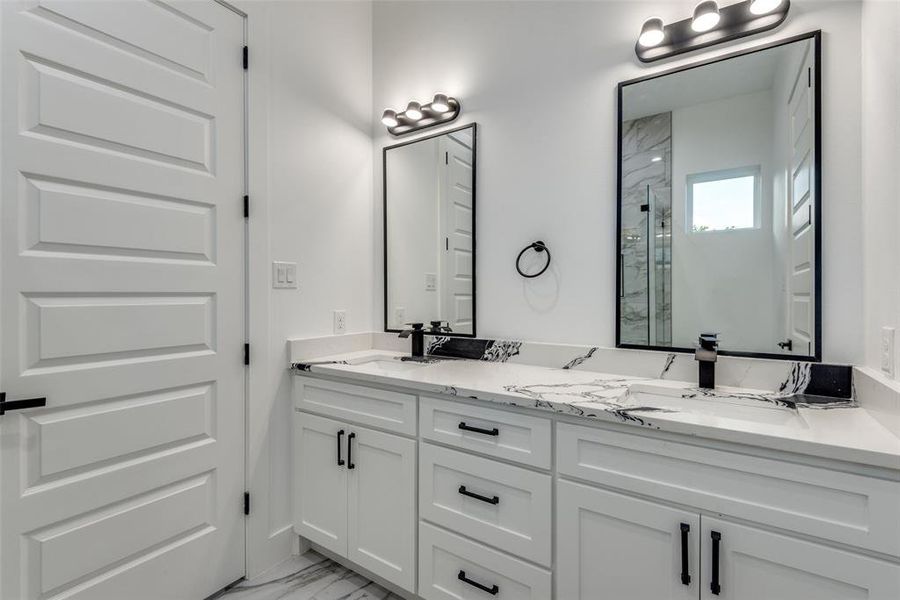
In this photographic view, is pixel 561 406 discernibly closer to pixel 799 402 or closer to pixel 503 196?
pixel 799 402

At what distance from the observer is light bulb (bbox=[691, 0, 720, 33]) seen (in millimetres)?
1424

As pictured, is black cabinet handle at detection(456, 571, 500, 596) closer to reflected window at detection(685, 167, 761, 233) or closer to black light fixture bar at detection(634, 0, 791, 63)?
reflected window at detection(685, 167, 761, 233)

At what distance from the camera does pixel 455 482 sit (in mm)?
1453

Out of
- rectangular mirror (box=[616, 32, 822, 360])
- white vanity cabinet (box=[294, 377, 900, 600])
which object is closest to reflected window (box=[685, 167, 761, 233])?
rectangular mirror (box=[616, 32, 822, 360])

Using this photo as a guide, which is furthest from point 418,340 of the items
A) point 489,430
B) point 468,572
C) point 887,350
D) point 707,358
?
point 887,350

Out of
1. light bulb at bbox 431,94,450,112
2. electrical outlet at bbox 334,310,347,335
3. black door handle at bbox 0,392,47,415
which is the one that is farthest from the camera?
electrical outlet at bbox 334,310,347,335

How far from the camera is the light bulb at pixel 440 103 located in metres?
2.10

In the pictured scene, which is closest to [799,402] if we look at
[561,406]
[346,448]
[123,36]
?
[561,406]

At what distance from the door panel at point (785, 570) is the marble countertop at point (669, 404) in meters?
0.22

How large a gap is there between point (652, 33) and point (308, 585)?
2602 millimetres

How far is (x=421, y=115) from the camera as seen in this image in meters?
2.21

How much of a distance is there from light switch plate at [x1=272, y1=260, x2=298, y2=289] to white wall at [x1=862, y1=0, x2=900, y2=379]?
210 cm

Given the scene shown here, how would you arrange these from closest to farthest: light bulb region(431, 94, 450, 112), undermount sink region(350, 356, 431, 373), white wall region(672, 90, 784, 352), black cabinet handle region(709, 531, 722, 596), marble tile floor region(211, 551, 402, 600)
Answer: black cabinet handle region(709, 531, 722, 596), white wall region(672, 90, 784, 352), marble tile floor region(211, 551, 402, 600), undermount sink region(350, 356, 431, 373), light bulb region(431, 94, 450, 112)

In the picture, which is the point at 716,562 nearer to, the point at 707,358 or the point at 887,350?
the point at 707,358
